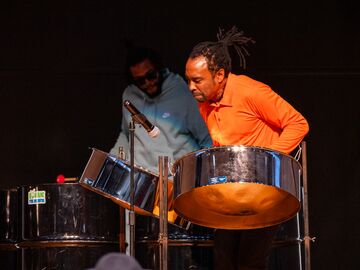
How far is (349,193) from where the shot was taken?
14.9 feet

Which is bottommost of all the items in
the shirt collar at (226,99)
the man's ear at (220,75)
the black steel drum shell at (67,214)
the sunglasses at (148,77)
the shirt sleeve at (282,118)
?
the black steel drum shell at (67,214)

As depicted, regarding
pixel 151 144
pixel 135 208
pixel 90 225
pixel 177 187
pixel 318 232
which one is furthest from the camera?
pixel 318 232

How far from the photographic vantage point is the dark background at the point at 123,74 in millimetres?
4543

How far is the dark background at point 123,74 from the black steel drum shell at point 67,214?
67 cm

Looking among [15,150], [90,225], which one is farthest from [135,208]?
[15,150]

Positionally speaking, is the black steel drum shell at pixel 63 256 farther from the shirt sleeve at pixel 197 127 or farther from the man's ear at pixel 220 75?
the man's ear at pixel 220 75

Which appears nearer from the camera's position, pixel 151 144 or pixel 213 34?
pixel 151 144

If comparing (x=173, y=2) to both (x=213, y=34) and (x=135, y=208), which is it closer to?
(x=213, y=34)

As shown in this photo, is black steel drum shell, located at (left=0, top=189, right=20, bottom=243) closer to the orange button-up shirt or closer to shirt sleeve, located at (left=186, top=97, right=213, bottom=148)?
shirt sleeve, located at (left=186, top=97, right=213, bottom=148)

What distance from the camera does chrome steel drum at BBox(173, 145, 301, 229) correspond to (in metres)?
3.16

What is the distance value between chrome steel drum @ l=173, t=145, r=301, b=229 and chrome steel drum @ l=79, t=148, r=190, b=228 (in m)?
0.23

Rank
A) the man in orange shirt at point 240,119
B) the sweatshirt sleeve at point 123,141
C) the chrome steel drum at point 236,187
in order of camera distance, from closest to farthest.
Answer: the chrome steel drum at point 236,187 < the man in orange shirt at point 240,119 < the sweatshirt sleeve at point 123,141

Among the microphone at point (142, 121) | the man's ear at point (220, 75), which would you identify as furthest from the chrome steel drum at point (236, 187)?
the man's ear at point (220, 75)

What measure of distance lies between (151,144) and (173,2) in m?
0.74
